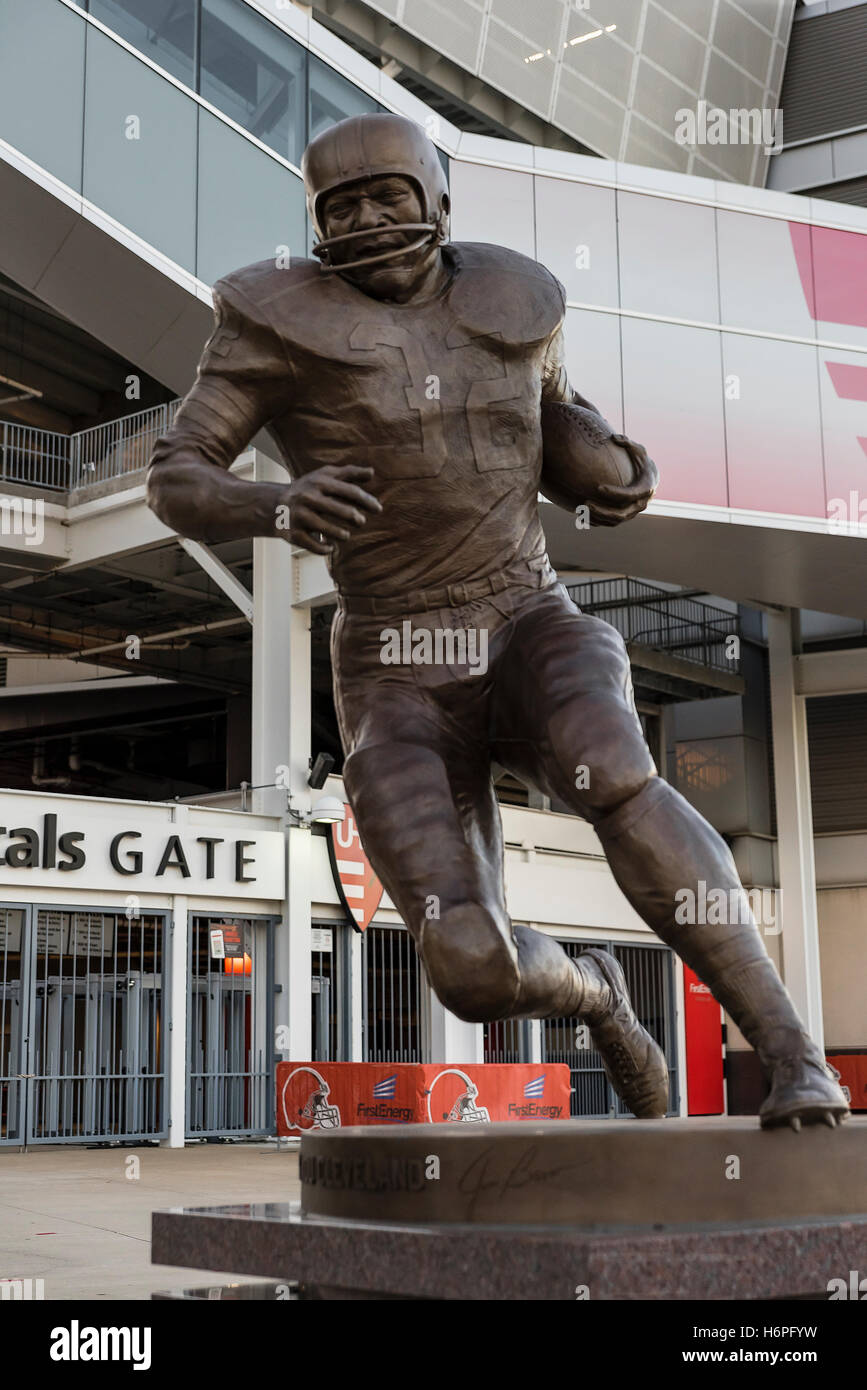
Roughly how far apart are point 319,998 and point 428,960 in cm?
1845

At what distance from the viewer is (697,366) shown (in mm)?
19828

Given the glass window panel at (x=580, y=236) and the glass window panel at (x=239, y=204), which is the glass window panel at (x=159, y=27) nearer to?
the glass window panel at (x=239, y=204)

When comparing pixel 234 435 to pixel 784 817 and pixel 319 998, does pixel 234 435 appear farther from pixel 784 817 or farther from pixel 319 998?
pixel 784 817

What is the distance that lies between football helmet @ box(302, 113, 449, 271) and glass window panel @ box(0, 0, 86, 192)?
12.0 meters

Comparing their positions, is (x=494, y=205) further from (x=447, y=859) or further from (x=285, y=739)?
(x=447, y=859)

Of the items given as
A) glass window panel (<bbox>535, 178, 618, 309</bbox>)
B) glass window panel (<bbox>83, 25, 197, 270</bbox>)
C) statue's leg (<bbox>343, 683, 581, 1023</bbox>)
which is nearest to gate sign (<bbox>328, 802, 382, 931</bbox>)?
glass window panel (<bbox>535, 178, 618, 309</bbox>)

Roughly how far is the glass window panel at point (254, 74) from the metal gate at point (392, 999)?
427 inches

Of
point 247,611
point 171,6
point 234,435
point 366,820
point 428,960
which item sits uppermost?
point 171,6

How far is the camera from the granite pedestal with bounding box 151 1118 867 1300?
2756mm

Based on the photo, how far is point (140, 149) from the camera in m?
15.8

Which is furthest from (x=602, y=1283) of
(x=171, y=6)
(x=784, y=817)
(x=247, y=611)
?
(x=784, y=817)

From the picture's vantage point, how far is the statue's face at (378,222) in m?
3.75

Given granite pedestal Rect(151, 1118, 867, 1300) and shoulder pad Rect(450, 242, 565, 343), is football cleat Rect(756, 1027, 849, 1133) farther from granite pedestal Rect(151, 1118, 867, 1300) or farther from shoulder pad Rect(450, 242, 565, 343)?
shoulder pad Rect(450, 242, 565, 343)

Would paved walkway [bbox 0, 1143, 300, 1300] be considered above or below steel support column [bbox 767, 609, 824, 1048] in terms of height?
below
